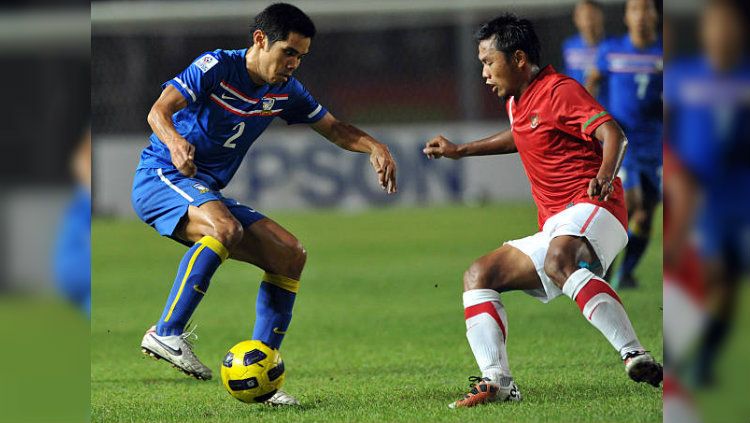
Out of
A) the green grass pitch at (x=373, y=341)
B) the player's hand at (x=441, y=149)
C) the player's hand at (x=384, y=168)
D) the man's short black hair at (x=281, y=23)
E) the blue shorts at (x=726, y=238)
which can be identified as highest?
the blue shorts at (x=726, y=238)

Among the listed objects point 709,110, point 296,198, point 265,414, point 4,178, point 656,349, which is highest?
point 709,110

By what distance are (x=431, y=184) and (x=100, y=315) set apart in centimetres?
1041

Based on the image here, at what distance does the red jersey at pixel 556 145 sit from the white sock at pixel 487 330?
0.58 metres

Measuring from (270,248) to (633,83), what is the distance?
551 centimetres

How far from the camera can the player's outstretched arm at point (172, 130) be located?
4184 millimetres

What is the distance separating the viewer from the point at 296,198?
18.4m

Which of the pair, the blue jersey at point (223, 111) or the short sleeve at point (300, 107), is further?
the short sleeve at point (300, 107)

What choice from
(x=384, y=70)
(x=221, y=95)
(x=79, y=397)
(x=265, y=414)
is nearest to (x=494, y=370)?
(x=265, y=414)

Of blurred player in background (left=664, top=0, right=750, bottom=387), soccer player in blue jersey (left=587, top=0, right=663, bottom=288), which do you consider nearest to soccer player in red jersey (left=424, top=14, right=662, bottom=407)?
blurred player in background (left=664, top=0, right=750, bottom=387)

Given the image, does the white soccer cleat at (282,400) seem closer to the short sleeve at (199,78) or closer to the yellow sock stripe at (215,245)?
the yellow sock stripe at (215,245)

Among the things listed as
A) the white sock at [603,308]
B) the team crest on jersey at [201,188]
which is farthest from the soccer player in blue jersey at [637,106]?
the team crest on jersey at [201,188]

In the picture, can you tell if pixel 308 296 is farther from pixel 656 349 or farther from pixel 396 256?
pixel 656 349

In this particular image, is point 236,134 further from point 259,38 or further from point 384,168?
point 384,168

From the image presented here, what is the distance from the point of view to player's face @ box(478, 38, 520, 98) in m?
4.64
